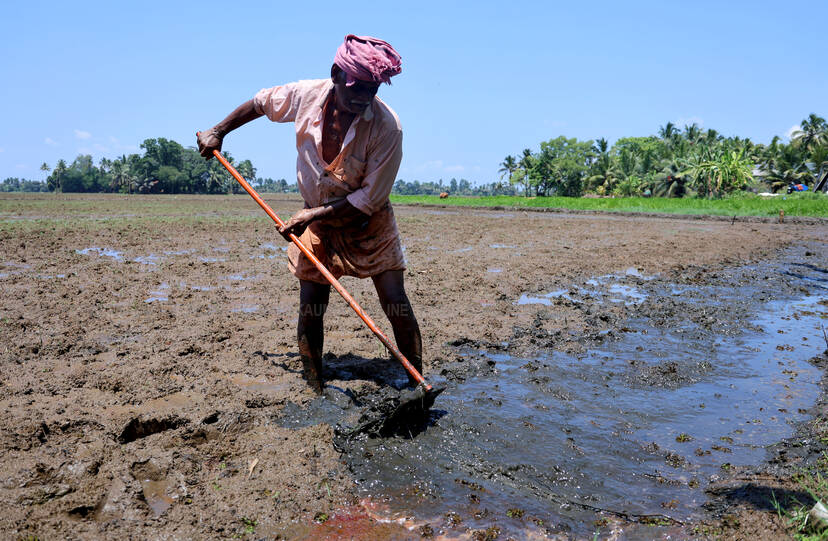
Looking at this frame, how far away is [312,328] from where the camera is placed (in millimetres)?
3188

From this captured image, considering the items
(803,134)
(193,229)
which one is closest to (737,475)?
(193,229)

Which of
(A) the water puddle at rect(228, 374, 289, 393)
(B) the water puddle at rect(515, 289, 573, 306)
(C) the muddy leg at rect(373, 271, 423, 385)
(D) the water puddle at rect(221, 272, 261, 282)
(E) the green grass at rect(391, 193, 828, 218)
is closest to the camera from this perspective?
(C) the muddy leg at rect(373, 271, 423, 385)

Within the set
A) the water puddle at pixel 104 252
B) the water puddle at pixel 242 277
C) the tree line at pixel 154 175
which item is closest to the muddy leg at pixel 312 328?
the water puddle at pixel 242 277

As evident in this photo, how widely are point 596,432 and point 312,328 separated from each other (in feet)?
5.20

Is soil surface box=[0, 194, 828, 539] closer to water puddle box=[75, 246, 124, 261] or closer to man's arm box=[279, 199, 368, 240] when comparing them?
water puddle box=[75, 246, 124, 261]

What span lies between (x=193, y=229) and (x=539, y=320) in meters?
11.2

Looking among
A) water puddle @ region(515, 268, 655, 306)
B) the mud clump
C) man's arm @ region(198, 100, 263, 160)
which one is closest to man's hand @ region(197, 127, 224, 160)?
man's arm @ region(198, 100, 263, 160)

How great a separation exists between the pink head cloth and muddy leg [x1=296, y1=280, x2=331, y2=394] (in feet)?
3.78

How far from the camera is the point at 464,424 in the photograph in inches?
115

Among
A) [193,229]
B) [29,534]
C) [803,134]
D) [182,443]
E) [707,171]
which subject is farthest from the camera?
[803,134]

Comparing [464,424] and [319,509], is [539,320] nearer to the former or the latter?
[464,424]

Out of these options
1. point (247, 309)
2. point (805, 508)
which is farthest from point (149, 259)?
point (805, 508)

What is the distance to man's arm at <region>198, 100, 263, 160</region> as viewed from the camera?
328 cm

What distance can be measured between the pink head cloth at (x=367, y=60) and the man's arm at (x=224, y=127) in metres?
0.85
